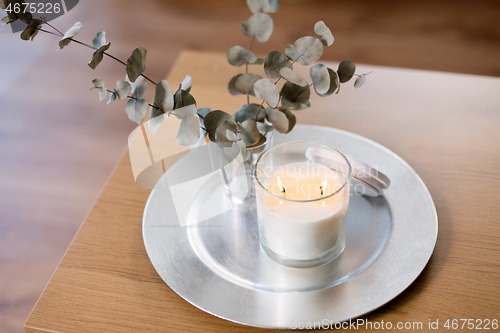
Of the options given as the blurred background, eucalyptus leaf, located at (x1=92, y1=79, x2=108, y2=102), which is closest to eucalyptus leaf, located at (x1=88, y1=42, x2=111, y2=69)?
eucalyptus leaf, located at (x1=92, y1=79, x2=108, y2=102)

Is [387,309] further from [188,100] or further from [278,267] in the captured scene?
[188,100]

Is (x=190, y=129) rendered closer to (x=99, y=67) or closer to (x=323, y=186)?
(x=323, y=186)

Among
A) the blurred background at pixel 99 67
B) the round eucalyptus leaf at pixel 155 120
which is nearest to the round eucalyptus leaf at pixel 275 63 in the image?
the round eucalyptus leaf at pixel 155 120

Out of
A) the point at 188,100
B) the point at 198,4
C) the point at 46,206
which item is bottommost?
the point at 46,206

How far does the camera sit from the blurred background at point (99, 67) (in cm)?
115

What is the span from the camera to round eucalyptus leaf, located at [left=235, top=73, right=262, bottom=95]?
512mm

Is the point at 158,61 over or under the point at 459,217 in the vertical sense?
under

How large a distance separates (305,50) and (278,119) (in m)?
0.08

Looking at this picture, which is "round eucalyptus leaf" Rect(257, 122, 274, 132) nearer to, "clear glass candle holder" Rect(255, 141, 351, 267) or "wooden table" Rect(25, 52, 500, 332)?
"clear glass candle holder" Rect(255, 141, 351, 267)

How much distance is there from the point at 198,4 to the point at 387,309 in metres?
2.01

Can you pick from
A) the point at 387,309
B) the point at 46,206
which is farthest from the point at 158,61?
the point at 387,309

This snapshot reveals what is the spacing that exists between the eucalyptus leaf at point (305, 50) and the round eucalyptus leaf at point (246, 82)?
0.26 feet

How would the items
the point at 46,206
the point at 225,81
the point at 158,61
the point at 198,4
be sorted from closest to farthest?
1. the point at 225,81
2. the point at 46,206
3. the point at 158,61
4. the point at 198,4

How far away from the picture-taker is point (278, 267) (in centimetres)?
49
